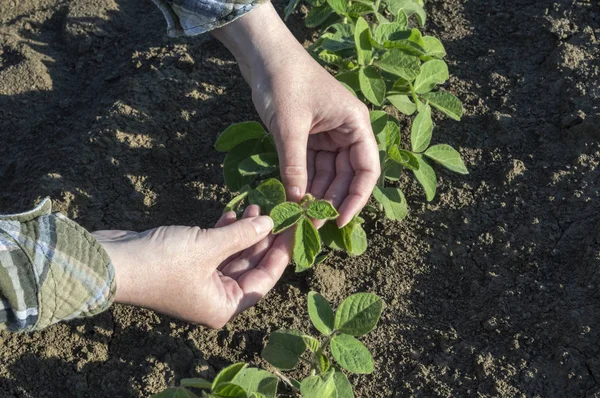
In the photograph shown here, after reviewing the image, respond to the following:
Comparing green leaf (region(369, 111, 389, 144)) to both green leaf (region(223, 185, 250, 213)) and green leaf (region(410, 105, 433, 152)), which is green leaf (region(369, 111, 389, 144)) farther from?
green leaf (region(223, 185, 250, 213))

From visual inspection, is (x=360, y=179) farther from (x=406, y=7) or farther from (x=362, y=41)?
(x=406, y=7)

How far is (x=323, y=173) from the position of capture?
222 centimetres

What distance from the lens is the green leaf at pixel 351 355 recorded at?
1.73 meters

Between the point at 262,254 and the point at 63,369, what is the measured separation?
1.99 feet

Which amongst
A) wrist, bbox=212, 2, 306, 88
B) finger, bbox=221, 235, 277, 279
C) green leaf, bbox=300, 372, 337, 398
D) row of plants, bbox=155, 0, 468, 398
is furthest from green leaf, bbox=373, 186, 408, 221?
green leaf, bbox=300, 372, 337, 398

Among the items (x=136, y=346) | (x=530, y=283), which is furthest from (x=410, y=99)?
(x=136, y=346)

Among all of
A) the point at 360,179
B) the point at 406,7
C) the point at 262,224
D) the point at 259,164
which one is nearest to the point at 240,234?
the point at 262,224

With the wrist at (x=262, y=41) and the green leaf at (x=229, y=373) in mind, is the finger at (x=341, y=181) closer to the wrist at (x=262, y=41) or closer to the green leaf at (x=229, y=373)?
the wrist at (x=262, y=41)

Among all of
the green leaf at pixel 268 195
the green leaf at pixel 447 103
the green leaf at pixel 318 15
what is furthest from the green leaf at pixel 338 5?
the green leaf at pixel 268 195

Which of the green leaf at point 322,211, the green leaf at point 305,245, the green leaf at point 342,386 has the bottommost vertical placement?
the green leaf at point 342,386

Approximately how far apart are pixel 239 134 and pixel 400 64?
1.70 ft

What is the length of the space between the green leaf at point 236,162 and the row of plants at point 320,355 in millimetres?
508

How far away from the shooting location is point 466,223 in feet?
7.50

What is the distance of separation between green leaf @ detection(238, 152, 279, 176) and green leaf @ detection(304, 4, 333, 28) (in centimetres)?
62
